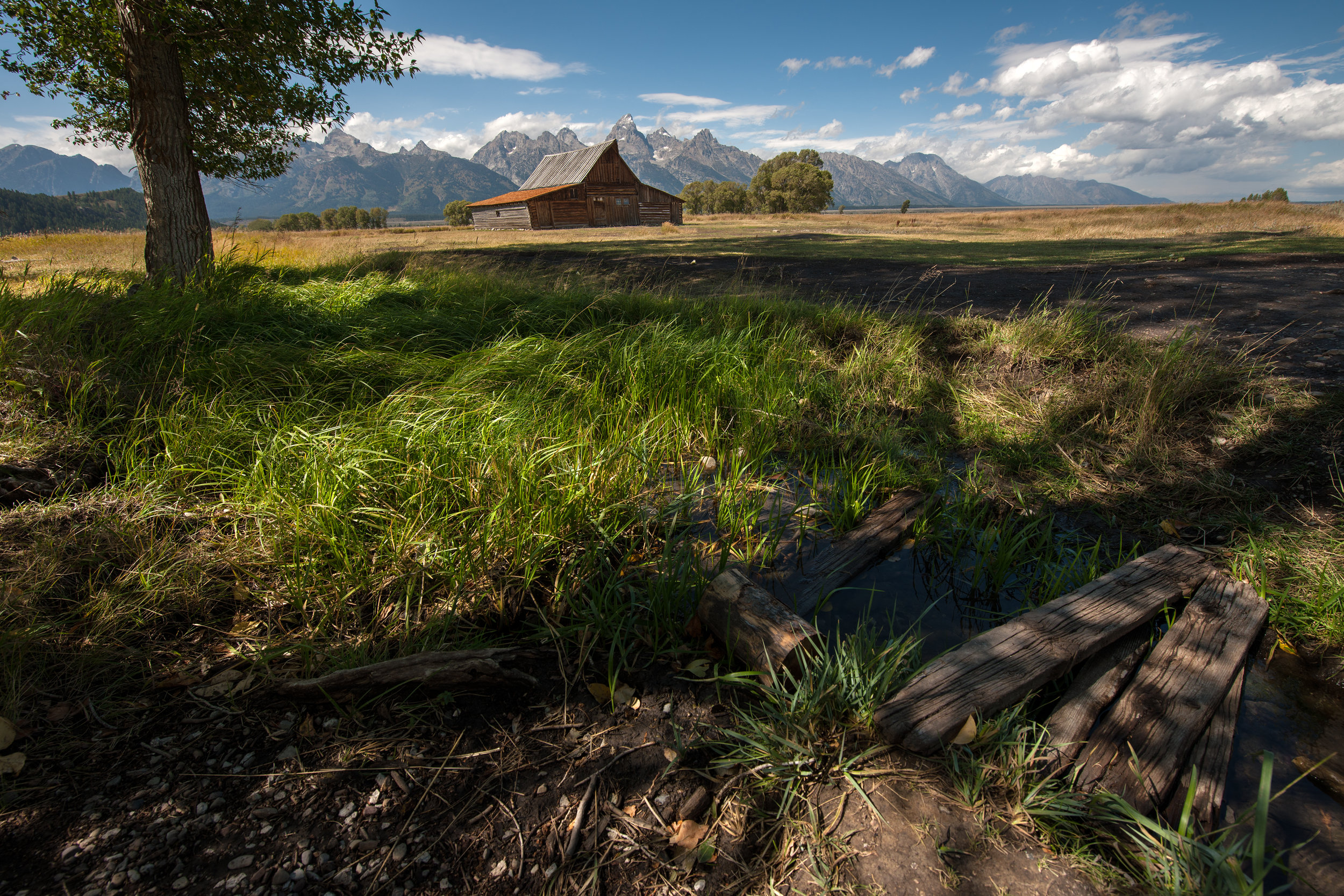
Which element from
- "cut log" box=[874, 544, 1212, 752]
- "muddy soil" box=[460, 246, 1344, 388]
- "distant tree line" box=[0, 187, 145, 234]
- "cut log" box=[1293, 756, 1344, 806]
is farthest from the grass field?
"distant tree line" box=[0, 187, 145, 234]

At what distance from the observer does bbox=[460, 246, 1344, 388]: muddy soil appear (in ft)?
15.2

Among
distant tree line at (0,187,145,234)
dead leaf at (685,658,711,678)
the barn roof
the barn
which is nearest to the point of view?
dead leaf at (685,658,711,678)

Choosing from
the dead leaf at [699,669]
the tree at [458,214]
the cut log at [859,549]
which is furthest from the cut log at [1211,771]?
the tree at [458,214]

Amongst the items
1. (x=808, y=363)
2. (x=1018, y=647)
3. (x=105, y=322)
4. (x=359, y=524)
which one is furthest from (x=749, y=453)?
(x=105, y=322)

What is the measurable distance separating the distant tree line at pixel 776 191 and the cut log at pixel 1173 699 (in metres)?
54.1

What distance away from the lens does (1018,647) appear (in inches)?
78.2

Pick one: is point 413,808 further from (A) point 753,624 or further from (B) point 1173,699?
(B) point 1173,699

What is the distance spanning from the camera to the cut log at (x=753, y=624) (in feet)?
6.37

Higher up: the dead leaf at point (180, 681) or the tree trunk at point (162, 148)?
the tree trunk at point (162, 148)

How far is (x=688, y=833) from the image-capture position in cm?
155

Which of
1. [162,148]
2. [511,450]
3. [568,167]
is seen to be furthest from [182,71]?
[568,167]

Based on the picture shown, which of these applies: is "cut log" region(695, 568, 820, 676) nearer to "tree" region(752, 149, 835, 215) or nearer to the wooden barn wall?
the wooden barn wall

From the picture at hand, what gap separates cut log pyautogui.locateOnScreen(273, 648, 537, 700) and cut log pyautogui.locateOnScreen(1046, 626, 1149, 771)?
170 centimetres

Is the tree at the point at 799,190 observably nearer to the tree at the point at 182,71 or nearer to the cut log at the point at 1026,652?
the tree at the point at 182,71
